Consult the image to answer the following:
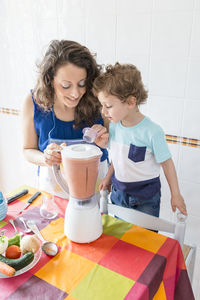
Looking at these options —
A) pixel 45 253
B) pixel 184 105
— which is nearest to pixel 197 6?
pixel 184 105

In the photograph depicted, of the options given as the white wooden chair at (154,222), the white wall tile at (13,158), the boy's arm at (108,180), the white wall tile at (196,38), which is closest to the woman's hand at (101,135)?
the boy's arm at (108,180)

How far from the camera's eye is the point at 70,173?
83 centimetres

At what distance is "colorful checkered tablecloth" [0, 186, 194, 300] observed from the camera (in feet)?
2.22

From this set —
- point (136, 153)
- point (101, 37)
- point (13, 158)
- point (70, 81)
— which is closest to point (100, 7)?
point (101, 37)

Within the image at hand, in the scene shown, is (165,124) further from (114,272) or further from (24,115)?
(114,272)

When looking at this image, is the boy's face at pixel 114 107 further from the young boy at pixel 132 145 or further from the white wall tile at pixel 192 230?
the white wall tile at pixel 192 230

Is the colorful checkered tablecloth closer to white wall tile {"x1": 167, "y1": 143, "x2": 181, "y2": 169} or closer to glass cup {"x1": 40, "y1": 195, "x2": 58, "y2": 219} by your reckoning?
glass cup {"x1": 40, "y1": 195, "x2": 58, "y2": 219}

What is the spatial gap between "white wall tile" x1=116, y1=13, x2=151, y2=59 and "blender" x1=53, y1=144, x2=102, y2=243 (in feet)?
2.66

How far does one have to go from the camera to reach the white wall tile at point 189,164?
1.40 m

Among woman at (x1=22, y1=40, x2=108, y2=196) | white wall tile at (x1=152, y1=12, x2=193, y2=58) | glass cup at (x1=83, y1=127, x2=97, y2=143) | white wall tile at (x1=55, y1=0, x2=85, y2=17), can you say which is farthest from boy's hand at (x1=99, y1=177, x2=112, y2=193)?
white wall tile at (x1=55, y1=0, x2=85, y2=17)

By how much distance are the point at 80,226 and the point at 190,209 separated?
87 cm

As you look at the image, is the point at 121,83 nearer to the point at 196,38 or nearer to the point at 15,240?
the point at 196,38

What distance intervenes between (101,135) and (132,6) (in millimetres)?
719

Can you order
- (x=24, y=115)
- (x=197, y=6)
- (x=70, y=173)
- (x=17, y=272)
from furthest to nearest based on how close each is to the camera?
(x=24, y=115), (x=197, y=6), (x=70, y=173), (x=17, y=272)
